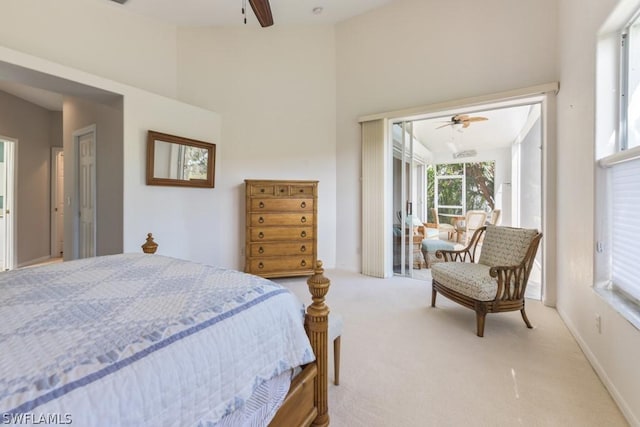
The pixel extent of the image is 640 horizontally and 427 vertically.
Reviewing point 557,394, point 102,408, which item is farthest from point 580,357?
point 102,408

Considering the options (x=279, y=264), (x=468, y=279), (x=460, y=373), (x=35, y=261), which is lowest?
(x=460, y=373)

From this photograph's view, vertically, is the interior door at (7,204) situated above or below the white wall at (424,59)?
below

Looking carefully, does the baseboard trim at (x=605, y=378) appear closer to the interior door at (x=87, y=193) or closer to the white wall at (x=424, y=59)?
the white wall at (x=424, y=59)

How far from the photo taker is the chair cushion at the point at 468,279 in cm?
248

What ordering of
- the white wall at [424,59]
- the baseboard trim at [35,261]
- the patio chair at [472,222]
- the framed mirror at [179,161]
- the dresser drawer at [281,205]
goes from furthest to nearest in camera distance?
the patio chair at [472,222] → the baseboard trim at [35,261] → the dresser drawer at [281,205] → the framed mirror at [179,161] → the white wall at [424,59]

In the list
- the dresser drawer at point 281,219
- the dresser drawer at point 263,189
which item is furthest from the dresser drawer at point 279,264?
the dresser drawer at point 263,189

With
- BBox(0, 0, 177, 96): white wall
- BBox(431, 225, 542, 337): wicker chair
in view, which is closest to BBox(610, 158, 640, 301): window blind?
BBox(431, 225, 542, 337): wicker chair

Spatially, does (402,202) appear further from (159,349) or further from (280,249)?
(159,349)

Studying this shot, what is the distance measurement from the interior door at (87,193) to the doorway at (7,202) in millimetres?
1672

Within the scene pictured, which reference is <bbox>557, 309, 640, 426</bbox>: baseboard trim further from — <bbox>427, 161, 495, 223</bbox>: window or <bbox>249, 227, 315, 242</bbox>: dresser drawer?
<bbox>427, 161, 495, 223</bbox>: window

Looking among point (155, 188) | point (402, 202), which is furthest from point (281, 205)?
point (402, 202)

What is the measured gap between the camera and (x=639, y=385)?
146 cm

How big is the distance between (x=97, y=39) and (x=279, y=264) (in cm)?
338

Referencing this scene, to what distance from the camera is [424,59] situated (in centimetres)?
395
